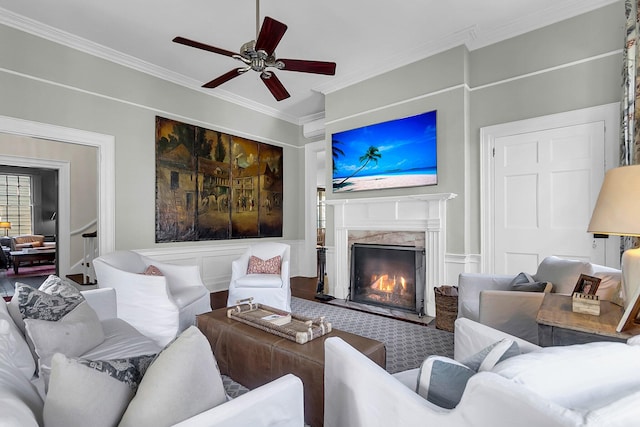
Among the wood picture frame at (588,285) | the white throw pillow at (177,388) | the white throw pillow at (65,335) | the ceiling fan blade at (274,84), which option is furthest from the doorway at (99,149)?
the wood picture frame at (588,285)

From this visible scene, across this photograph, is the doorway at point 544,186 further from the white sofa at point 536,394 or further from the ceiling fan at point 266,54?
the white sofa at point 536,394

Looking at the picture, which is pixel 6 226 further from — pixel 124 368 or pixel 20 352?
pixel 124 368

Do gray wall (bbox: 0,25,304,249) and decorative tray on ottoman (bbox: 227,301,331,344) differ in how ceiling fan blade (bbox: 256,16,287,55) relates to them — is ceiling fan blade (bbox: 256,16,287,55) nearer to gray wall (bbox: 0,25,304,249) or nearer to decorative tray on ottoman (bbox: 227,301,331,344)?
decorative tray on ottoman (bbox: 227,301,331,344)

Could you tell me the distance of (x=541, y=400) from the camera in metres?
0.71

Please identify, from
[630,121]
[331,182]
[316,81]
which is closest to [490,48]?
[630,121]

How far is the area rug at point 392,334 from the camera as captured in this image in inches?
101

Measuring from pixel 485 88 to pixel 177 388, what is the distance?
4.06m

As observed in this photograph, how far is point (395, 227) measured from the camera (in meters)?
4.09

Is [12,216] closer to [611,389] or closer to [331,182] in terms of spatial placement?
[331,182]

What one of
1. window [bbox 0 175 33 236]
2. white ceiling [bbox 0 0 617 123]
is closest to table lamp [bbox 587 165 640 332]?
white ceiling [bbox 0 0 617 123]

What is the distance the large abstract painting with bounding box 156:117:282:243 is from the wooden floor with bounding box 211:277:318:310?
2.86 feet

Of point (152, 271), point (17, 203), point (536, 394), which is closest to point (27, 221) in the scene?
point (17, 203)

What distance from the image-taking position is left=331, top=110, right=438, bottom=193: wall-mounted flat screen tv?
3.88 meters

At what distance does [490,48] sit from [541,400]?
3.96 m
